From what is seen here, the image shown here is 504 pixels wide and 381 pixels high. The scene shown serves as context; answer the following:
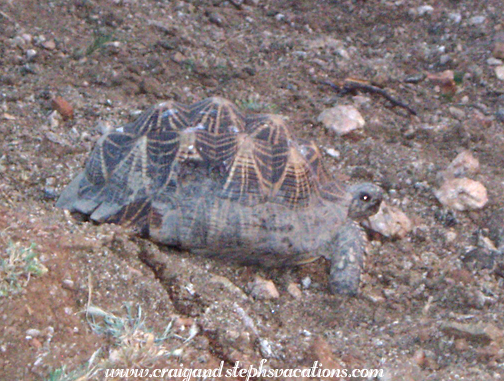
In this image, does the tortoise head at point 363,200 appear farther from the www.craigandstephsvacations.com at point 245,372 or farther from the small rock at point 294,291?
the www.craigandstephsvacations.com at point 245,372

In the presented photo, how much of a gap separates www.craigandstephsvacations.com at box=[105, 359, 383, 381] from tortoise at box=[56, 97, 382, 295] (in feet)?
2.79

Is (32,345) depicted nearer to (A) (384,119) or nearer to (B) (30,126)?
(B) (30,126)

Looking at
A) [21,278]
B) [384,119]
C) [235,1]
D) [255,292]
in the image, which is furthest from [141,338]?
[235,1]

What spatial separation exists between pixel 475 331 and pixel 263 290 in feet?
3.77

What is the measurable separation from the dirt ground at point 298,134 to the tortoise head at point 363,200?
24 centimetres

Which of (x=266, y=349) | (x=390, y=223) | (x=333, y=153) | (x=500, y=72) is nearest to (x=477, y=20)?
(x=500, y=72)

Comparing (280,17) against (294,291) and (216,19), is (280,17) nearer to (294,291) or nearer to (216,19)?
(216,19)

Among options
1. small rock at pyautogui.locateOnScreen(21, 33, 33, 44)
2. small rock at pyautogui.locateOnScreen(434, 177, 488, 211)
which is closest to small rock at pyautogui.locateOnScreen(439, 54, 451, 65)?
small rock at pyautogui.locateOnScreen(434, 177, 488, 211)

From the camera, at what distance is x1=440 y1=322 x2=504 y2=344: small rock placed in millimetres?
2705

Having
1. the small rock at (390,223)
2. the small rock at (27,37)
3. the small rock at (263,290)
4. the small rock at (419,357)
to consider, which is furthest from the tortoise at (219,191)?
the small rock at (27,37)

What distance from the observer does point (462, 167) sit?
4285 millimetres

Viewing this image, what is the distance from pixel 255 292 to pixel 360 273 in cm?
68

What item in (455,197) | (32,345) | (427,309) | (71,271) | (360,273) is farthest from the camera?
(455,197)

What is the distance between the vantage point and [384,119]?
16.0 ft
